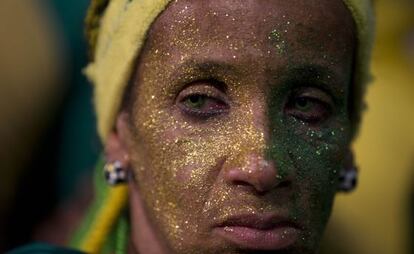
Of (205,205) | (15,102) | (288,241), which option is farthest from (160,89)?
(15,102)

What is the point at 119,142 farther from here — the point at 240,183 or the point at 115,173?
the point at 240,183

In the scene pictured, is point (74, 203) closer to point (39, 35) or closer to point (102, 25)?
point (39, 35)

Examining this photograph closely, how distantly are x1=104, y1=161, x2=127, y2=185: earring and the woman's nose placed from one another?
0.94ft

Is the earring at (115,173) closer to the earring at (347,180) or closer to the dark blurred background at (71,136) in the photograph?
the earring at (347,180)

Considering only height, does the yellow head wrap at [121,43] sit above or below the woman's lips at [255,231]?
above

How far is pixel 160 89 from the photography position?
1695mm

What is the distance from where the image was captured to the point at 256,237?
63.3 inches

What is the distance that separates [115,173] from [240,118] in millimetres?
303

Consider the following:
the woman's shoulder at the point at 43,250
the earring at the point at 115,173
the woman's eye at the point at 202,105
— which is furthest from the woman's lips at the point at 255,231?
the woman's shoulder at the point at 43,250

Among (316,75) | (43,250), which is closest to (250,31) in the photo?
(316,75)

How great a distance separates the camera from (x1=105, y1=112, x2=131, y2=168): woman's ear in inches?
71.2

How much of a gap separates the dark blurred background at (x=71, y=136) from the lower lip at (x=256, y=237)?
40.9 inches

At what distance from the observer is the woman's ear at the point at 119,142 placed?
1808 millimetres

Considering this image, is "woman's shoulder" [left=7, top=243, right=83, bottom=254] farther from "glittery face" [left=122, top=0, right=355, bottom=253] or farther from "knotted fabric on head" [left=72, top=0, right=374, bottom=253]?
"glittery face" [left=122, top=0, right=355, bottom=253]
